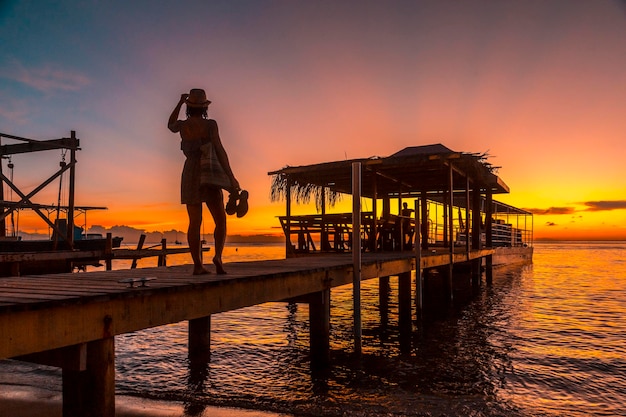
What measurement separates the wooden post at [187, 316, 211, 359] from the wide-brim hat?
4.96 meters

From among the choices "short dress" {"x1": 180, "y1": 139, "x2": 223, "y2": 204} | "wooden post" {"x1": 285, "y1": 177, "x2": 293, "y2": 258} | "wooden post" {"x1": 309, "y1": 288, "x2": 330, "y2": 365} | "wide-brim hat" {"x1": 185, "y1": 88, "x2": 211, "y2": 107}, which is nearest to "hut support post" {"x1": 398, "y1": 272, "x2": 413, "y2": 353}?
"wooden post" {"x1": 285, "y1": 177, "x2": 293, "y2": 258}

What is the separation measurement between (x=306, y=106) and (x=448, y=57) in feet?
17.7

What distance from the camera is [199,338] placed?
9656 mm

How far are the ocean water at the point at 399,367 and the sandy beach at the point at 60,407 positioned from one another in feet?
0.77

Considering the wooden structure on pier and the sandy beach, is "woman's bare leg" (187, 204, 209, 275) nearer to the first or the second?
the sandy beach

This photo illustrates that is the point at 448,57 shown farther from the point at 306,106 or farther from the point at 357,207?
the point at 357,207

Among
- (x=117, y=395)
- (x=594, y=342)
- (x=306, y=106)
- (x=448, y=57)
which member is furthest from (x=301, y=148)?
A: (x=117, y=395)

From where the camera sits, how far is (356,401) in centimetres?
696

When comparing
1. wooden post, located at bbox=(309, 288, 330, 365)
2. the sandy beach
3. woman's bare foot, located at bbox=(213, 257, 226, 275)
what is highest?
woman's bare foot, located at bbox=(213, 257, 226, 275)

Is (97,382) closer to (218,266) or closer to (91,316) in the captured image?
(91,316)

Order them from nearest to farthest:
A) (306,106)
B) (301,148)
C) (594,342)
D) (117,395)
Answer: (117,395)
(594,342)
(306,106)
(301,148)

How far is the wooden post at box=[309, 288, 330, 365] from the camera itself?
8367 millimetres

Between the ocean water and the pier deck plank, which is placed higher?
the pier deck plank

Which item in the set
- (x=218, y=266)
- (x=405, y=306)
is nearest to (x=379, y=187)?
(x=405, y=306)
